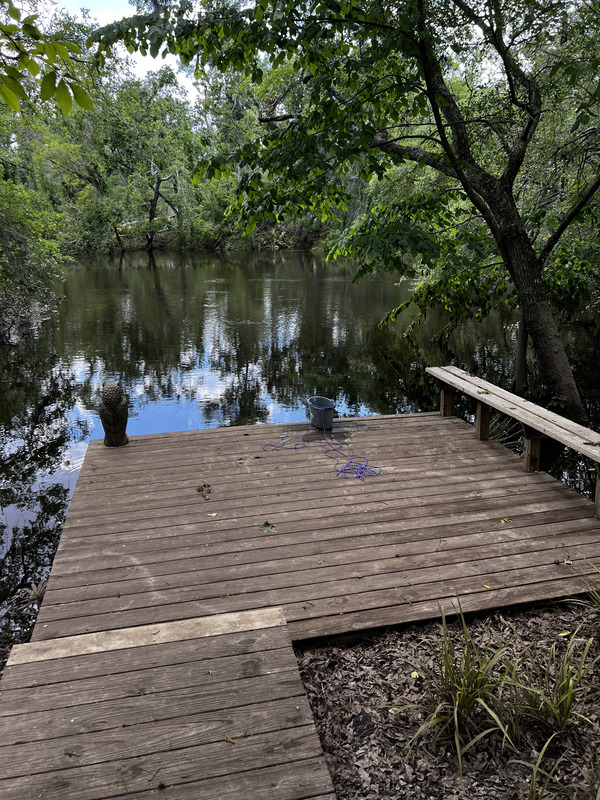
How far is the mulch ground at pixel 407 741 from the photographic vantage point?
182 cm

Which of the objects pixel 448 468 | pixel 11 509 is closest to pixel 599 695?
pixel 448 468

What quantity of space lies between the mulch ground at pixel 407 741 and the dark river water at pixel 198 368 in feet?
9.33

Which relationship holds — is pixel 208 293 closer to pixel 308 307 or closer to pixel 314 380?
pixel 308 307

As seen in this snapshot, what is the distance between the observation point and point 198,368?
1045 cm

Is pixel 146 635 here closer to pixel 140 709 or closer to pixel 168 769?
pixel 140 709

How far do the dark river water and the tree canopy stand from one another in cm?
255

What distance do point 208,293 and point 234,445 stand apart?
47.0ft

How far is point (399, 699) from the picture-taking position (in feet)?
7.21

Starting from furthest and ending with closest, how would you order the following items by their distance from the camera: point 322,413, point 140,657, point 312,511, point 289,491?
point 322,413 → point 289,491 → point 312,511 → point 140,657

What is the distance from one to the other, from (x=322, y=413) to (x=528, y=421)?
1969 millimetres

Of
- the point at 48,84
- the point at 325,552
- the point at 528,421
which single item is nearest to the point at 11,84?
the point at 48,84

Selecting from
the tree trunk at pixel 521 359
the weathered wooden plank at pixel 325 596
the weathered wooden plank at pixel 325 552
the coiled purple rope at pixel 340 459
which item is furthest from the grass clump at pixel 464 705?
the tree trunk at pixel 521 359

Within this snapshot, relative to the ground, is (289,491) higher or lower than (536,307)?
lower

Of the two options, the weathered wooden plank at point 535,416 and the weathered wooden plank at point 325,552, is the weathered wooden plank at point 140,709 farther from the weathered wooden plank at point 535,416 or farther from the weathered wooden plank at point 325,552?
the weathered wooden plank at point 535,416
